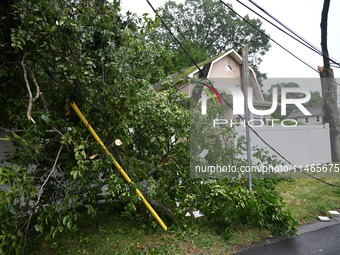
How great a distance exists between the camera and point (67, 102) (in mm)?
3377

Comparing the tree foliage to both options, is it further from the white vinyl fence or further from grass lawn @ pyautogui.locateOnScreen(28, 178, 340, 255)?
the white vinyl fence

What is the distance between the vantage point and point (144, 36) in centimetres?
352

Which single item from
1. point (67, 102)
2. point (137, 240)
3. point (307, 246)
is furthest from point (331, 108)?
point (67, 102)

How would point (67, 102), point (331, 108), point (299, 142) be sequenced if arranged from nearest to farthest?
1. point (67, 102)
2. point (299, 142)
3. point (331, 108)

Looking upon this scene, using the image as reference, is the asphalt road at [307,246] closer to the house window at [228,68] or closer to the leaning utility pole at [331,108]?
the leaning utility pole at [331,108]

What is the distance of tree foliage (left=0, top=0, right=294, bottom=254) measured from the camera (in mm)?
2801

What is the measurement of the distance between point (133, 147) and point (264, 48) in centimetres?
2387

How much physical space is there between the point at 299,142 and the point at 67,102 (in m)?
6.31

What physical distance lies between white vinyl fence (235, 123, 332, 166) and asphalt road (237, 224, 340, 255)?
2.46 metres

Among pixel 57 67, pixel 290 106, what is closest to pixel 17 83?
pixel 57 67

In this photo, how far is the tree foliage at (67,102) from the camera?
2.80m

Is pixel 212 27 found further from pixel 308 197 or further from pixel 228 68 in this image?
pixel 308 197

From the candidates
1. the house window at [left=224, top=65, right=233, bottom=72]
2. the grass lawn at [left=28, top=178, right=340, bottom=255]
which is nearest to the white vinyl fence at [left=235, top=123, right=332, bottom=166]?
the grass lawn at [left=28, top=178, right=340, bottom=255]

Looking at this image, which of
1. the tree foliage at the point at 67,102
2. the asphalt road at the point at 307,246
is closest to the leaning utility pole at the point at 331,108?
the asphalt road at the point at 307,246
